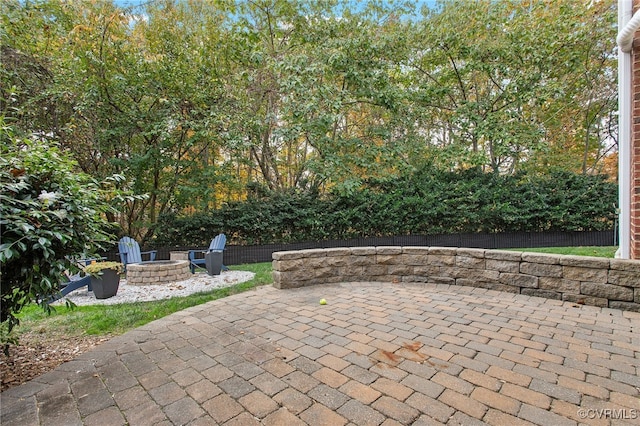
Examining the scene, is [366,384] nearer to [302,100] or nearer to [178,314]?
[178,314]

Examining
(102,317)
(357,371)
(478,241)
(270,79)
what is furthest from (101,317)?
(478,241)

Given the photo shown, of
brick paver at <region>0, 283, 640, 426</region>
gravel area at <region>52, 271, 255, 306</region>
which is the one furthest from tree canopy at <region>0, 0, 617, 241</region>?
brick paver at <region>0, 283, 640, 426</region>

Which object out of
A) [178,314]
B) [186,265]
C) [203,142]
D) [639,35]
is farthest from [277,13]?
[178,314]

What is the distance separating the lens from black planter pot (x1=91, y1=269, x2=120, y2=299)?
417 cm

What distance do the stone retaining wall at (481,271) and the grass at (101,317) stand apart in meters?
1.09

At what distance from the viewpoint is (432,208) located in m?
7.76

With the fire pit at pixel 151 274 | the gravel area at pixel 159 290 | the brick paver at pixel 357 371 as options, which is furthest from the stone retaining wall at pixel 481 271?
the fire pit at pixel 151 274

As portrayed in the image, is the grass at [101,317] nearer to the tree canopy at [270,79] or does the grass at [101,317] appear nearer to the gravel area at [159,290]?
the gravel area at [159,290]

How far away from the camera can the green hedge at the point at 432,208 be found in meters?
7.52

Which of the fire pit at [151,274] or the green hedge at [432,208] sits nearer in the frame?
the fire pit at [151,274]

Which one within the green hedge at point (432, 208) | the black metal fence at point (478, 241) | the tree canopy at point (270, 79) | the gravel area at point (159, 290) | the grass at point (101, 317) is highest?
the tree canopy at point (270, 79)

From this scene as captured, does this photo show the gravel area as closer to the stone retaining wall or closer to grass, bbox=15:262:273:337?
grass, bbox=15:262:273:337

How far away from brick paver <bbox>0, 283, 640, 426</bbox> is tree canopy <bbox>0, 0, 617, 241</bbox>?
4.41 metres

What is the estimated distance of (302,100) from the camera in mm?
6484
